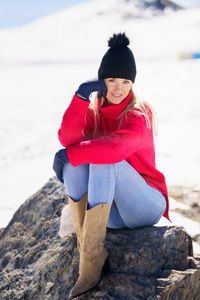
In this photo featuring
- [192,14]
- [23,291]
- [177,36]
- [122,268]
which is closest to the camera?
[122,268]

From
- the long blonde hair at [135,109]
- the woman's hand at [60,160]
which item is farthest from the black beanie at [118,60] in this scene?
the woman's hand at [60,160]

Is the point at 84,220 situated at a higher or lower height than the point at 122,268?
higher

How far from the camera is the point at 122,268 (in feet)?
5.68

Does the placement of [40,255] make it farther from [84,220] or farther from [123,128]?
[123,128]

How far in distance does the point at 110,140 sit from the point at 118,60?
1.48ft

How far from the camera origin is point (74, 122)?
71.4 inches

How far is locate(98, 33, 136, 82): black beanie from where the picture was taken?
6.01 feet

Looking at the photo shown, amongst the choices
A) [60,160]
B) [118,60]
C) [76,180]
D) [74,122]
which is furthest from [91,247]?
[118,60]

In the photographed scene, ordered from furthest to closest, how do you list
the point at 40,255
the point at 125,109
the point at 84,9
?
1. the point at 84,9
2. the point at 40,255
3. the point at 125,109

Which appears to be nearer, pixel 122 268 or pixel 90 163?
pixel 90 163

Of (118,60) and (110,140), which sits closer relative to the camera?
(110,140)

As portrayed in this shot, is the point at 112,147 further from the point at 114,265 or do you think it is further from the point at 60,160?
the point at 114,265

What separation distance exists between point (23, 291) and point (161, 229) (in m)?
0.87

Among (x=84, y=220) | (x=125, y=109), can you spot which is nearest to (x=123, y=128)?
(x=125, y=109)
